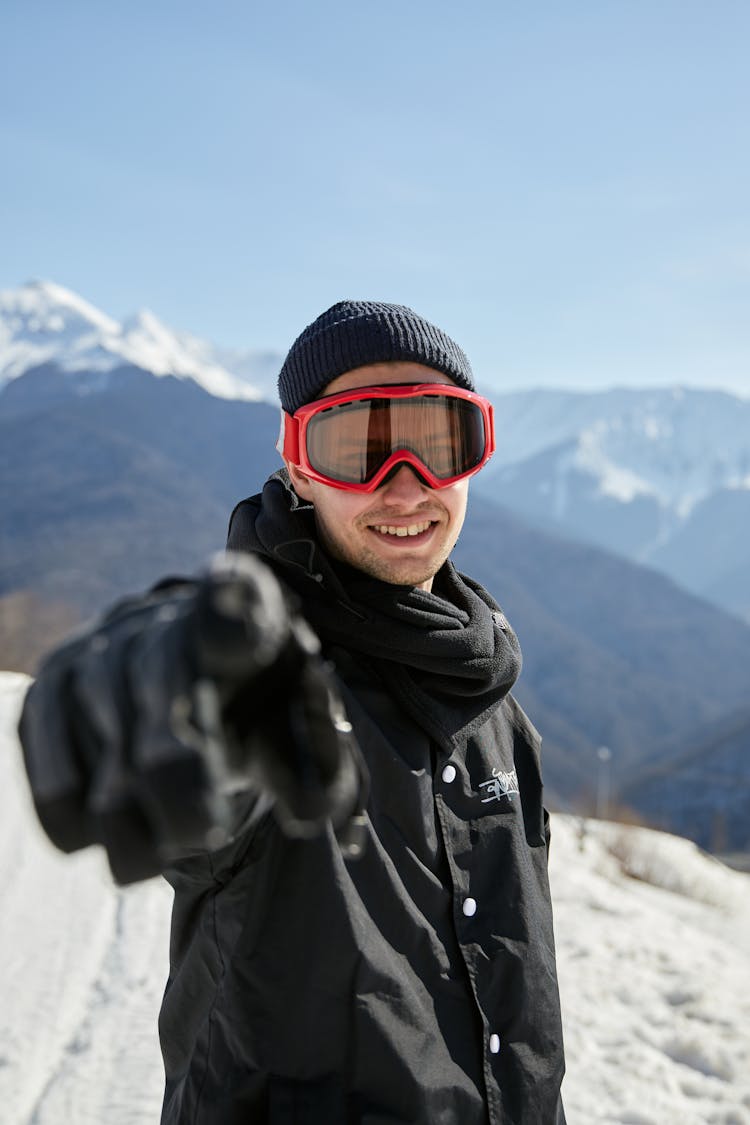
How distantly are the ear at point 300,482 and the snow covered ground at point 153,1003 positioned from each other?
3422 millimetres

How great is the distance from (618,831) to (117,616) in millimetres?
23146

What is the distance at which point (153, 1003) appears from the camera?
17.4 ft

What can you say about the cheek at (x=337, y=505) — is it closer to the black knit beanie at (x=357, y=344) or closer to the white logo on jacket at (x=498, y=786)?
the black knit beanie at (x=357, y=344)

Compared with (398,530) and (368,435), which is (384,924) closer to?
(398,530)

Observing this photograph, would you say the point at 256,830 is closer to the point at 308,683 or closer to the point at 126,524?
Result: the point at 308,683

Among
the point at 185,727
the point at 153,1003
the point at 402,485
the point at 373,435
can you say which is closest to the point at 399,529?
the point at 402,485

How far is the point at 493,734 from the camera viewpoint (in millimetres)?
2135

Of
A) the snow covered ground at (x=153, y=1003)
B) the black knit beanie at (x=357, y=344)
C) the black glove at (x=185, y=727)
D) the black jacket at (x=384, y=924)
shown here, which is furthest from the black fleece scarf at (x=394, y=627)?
the snow covered ground at (x=153, y=1003)

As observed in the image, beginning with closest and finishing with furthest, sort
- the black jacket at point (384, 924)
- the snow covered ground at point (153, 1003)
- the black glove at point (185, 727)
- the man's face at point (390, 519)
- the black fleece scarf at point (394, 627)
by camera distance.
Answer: the black glove at point (185, 727) < the black jacket at point (384, 924) < the black fleece scarf at point (394, 627) < the man's face at point (390, 519) < the snow covered ground at point (153, 1003)

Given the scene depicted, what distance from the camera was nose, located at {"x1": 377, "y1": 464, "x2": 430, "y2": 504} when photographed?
2006 mm

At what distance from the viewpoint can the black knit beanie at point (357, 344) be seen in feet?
6.48

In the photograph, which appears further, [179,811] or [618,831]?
[618,831]

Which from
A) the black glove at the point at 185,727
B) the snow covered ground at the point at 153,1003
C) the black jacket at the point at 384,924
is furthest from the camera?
the snow covered ground at the point at 153,1003

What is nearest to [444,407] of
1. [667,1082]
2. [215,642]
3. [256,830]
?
[256,830]
